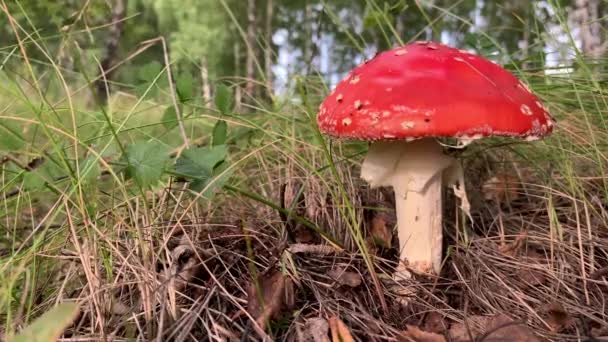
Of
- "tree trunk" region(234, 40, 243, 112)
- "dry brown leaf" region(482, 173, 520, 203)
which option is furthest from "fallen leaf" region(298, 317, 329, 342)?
"tree trunk" region(234, 40, 243, 112)

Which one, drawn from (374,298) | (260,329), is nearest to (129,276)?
(260,329)

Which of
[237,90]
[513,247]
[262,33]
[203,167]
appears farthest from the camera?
[262,33]

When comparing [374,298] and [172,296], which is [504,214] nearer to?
[374,298]

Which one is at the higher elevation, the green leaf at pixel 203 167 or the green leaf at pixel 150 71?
the green leaf at pixel 150 71

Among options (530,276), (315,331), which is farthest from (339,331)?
(530,276)

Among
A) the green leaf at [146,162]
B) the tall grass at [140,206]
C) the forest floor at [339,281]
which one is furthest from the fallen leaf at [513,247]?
the green leaf at [146,162]

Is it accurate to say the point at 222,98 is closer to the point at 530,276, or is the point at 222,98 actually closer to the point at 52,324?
the point at 52,324

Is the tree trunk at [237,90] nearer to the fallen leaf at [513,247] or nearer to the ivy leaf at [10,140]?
the ivy leaf at [10,140]
